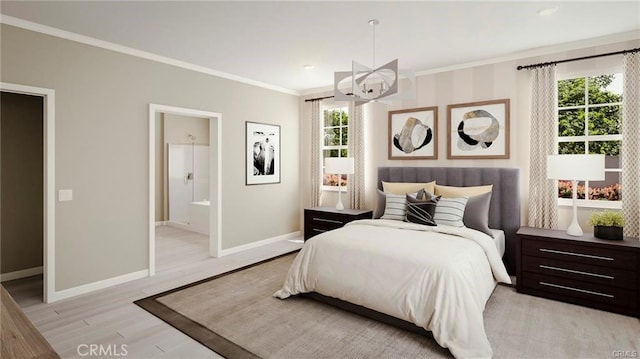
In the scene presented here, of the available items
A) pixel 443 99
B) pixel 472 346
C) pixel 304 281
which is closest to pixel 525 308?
pixel 472 346

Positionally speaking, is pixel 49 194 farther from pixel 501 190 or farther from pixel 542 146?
pixel 542 146

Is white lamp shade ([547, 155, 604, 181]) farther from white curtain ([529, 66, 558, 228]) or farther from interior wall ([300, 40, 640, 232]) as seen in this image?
interior wall ([300, 40, 640, 232])

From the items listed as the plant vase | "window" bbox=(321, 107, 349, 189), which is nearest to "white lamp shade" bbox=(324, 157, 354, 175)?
"window" bbox=(321, 107, 349, 189)

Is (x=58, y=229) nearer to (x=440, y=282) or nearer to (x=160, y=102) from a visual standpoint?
(x=160, y=102)

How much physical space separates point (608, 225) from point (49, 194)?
5269 millimetres

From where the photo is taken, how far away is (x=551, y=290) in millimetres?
3250

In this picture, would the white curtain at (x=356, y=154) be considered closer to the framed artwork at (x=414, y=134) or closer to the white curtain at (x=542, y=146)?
the framed artwork at (x=414, y=134)

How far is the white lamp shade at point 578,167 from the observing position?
3.13 m

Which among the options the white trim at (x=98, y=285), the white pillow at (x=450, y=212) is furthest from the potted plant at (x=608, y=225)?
the white trim at (x=98, y=285)

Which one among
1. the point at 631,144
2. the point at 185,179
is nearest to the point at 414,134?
the point at 631,144

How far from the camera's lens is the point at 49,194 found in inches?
128

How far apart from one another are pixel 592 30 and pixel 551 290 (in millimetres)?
2570

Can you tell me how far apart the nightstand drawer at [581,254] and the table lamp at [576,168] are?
23cm

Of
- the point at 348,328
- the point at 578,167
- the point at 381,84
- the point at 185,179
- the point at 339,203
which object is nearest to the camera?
the point at 348,328
